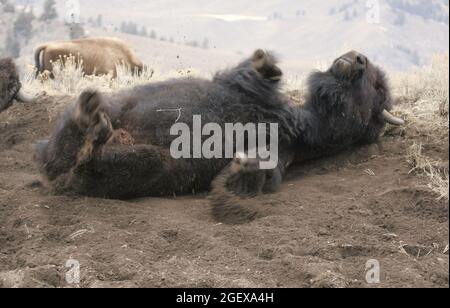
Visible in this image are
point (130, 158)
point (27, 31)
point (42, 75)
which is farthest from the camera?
point (27, 31)

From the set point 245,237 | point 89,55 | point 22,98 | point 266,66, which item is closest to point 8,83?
point 22,98

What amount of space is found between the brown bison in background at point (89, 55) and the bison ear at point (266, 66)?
24.6 feet

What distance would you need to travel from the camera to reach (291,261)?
4.22m

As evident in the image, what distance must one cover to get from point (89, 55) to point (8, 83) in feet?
18.2

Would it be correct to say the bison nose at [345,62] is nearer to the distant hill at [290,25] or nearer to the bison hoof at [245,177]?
the bison hoof at [245,177]

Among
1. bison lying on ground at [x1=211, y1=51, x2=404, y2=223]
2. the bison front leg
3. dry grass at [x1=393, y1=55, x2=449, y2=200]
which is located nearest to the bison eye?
bison lying on ground at [x1=211, y1=51, x2=404, y2=223]

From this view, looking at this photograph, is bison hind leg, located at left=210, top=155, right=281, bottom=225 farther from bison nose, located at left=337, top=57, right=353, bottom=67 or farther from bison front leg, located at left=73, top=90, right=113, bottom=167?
→ bison nose, located at left=337, top=57, right=353, bottom=67

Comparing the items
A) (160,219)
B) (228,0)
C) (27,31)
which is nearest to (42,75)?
(160,219)

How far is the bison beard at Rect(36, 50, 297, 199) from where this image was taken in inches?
217

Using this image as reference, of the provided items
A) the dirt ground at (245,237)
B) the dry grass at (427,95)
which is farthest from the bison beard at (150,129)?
the dry grass at (427,95)

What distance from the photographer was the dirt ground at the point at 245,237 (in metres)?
3.99

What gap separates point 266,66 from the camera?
6.29m

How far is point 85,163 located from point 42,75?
7396mm
